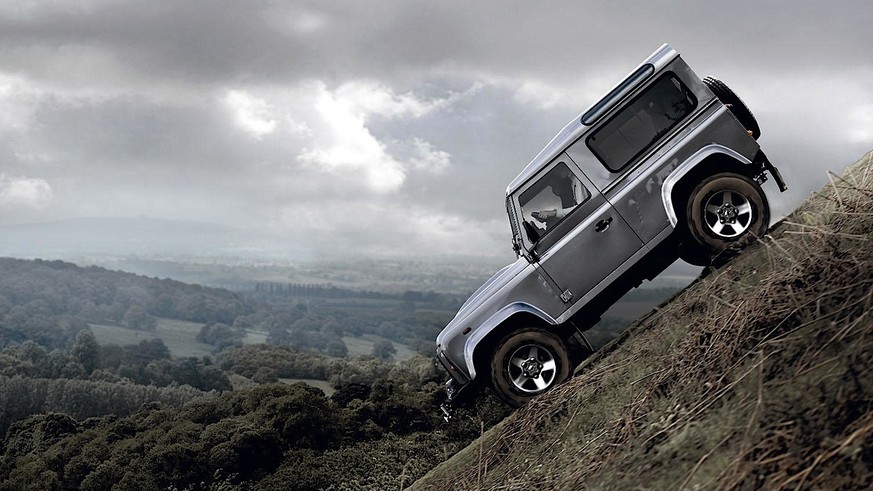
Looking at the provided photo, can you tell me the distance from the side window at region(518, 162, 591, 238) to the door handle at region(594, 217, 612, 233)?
34cm

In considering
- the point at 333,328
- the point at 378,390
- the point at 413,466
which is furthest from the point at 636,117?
the point at 333,328

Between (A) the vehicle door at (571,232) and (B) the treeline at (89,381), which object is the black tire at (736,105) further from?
(B) the treeline at (89,381)

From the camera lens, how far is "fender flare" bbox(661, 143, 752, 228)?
8.82 metres

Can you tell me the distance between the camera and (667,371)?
5875 millimetres

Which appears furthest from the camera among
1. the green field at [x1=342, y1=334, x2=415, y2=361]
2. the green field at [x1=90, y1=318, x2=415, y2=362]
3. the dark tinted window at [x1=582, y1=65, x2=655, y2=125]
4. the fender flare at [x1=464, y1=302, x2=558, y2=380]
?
the green field at [x1=90, y1=318, x2=415, y2=362]

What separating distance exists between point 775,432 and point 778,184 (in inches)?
247

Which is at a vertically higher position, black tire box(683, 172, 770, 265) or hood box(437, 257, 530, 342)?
hood box(437, 257, 530, 342)

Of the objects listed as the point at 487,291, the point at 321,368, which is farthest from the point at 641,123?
the point at 321,368

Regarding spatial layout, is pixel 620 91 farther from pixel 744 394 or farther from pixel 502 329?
pixel 744 394

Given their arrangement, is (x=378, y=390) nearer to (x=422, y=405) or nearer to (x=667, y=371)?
(x=422, y=405)

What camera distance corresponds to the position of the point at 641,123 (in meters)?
→ 9.11

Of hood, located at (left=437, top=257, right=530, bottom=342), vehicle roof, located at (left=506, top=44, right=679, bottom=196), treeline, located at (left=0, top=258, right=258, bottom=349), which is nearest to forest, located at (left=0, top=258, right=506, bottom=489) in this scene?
hood, located at (left=437, top=257, right=530, bottom=342)

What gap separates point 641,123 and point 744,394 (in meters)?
5.23

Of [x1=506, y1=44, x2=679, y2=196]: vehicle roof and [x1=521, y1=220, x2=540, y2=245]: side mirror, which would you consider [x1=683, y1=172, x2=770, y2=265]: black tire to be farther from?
[x1=521, y1=220, x2=540, y2=245]: side mirror
